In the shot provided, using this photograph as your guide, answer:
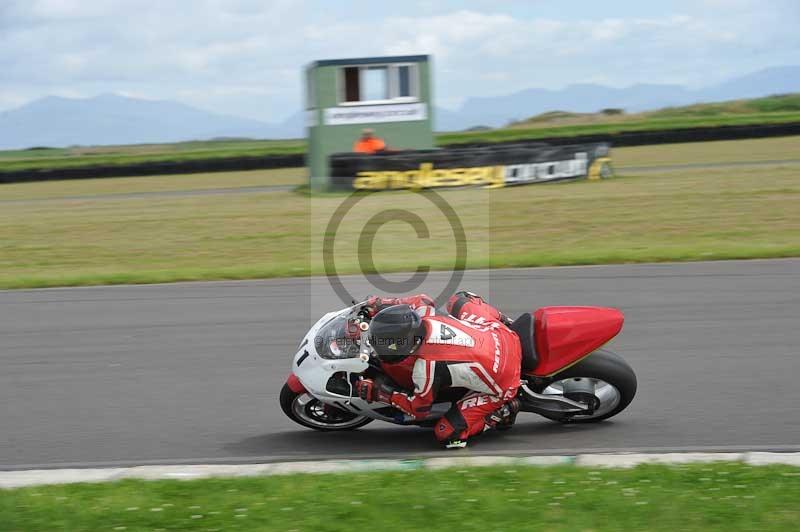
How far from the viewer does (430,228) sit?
16.4m

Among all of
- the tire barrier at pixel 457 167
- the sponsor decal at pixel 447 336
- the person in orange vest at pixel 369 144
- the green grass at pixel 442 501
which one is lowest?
the green grass at pixel 442 501

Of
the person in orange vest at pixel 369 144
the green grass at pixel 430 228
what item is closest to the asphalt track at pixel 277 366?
the green grass at pixel 430 228

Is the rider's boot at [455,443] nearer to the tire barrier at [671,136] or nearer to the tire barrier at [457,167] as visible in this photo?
the tire barrier at [457,167]

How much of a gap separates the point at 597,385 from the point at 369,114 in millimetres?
18128

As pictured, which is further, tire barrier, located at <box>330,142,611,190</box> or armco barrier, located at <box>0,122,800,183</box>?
armco barrier, located at <box>0,122,800,183</box>

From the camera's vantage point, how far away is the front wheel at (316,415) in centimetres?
620

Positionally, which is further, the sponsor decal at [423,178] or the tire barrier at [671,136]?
the tire barrier at [671,136]

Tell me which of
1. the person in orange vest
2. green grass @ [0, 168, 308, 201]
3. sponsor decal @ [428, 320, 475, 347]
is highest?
the person in orange vest

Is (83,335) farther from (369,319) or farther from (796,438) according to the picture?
(796,438)

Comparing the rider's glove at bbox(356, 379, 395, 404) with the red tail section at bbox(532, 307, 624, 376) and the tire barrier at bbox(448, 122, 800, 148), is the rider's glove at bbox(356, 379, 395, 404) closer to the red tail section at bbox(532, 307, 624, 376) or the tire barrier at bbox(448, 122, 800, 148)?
the red tail section at bbox(532, 307, 624, 376)

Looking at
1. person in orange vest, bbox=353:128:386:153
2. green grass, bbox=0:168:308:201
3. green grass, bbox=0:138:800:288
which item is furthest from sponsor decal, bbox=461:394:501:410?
green grass, bbox=0:168:308:201

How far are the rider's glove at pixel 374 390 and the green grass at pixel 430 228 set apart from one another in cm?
635

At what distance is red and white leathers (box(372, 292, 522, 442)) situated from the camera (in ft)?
18.3

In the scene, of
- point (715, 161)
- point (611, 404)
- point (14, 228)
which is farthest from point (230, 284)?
point (715, 161)
